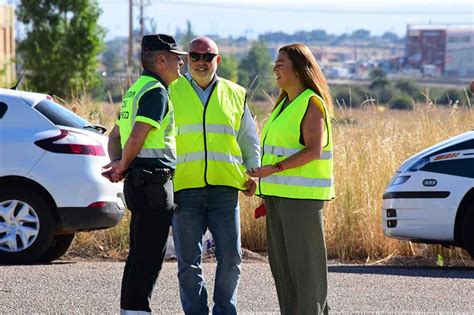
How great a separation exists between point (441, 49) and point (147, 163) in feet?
395

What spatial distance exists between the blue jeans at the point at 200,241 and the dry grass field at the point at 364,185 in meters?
4.57

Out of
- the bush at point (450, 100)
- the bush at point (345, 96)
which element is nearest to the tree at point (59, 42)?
the bush at point (450, 100)

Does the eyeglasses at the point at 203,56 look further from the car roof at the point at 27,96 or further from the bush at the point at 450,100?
the bush at the point at 450,100

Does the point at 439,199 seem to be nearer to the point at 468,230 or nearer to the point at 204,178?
the point at 468,230

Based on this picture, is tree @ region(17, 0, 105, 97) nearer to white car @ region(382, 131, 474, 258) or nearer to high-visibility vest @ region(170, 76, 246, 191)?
white car @ region(382, 131, 474, 258)

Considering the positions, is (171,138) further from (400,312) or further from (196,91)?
(400,312)

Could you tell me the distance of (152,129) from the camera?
7156 millimetres

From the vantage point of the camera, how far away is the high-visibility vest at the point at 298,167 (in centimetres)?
710

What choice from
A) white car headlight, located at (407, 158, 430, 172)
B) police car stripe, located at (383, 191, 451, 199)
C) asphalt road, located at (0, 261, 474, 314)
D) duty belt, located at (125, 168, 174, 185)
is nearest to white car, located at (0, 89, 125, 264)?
asphalt road, located at (0, 261, 474, 314)

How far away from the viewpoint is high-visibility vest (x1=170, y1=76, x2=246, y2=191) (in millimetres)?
7539

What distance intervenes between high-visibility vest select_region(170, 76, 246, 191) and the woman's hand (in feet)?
1.55

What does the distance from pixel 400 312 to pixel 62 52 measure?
1317 inches

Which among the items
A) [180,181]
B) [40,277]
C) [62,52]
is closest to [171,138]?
[180,181]

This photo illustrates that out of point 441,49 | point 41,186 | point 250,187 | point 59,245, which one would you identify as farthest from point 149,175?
point 441,49
